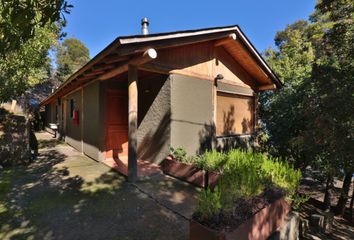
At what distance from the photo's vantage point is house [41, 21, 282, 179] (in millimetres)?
4957

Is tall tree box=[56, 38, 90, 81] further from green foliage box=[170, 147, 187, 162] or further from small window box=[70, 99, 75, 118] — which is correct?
green foliage box=[170, 147, 187, 162]

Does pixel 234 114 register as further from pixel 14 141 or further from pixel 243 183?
pixel 14 141

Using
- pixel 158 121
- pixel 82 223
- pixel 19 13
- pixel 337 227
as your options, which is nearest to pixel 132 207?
pixel 82 223

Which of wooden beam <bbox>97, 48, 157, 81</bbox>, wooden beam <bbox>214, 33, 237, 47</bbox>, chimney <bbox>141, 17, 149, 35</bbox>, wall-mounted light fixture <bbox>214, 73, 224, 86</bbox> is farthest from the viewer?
wall-mounted light fixture <bbox>214, 73, 224, 86</bbox>

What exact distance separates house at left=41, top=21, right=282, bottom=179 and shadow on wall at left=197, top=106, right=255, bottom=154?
0.03 meters

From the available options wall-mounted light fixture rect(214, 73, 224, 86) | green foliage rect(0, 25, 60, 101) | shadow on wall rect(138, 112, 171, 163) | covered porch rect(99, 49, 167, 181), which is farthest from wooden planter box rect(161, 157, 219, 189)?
green foliage rect(0, 25, 60, 101)

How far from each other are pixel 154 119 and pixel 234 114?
11.1 feet

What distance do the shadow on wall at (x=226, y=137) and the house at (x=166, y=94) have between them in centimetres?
3

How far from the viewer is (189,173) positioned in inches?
200

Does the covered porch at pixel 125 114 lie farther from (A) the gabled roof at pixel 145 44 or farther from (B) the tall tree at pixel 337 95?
(B) the tall tree at pixel 337 95

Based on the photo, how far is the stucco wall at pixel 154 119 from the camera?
5.88m

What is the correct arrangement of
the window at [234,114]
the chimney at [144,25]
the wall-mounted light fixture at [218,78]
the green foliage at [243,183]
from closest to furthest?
the green foliage at [243,183] → the chimney at [144,25] → the wall-mounted light fixture at [218,78] → the window at [234,114]

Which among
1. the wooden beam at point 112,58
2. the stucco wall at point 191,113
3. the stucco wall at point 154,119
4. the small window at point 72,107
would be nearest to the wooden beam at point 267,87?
the stucco wall at point 191,113

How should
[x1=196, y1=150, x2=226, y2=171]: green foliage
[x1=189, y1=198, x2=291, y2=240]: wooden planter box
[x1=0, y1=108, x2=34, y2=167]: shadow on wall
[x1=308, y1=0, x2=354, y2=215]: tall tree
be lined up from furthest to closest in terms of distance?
1. [x1=0, y1=108, x2=34, y2=167]: shadow on wall
2. [x1=196, y1=150, x2=226, y2=171]: green foliage
3. [x1=308, y1=0, x2=354, y2=215]: tall tree
4. [x1=189, y1=198, x2=291, y2=240]: wooden planter box
